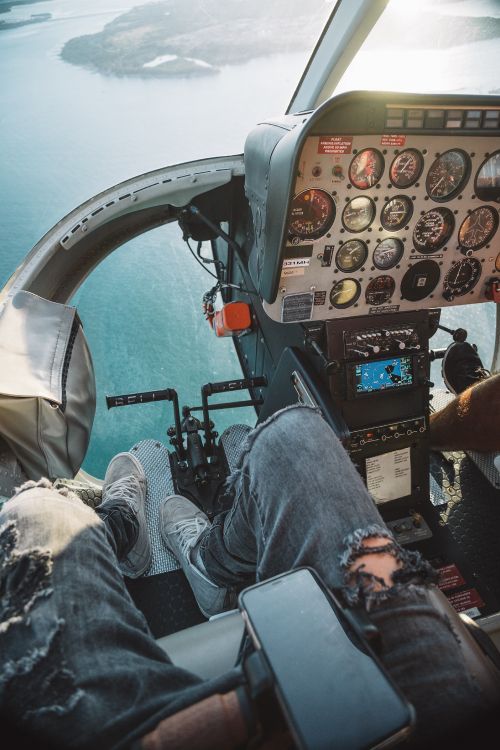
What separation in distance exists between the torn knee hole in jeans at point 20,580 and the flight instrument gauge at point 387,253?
1.44 metres

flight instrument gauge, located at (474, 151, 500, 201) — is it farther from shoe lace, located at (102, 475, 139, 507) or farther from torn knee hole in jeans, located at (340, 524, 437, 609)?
shoe lace, located at (102, 475, 139, 507)

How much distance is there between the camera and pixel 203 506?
6.61 ft

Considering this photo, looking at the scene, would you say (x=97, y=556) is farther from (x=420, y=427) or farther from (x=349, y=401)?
(x=420, y=427)

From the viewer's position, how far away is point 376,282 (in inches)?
66.5

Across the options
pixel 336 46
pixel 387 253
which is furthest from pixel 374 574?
pixel 336 46

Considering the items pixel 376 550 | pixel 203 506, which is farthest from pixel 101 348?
pixel 376 550

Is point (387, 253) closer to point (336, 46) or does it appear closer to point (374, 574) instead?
point (336, 46)

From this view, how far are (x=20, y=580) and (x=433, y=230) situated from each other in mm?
1645

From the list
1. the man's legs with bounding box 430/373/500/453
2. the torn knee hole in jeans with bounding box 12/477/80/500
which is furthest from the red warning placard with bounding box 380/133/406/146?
the torn knee hole in jeans with bounding box 12/477/80/500

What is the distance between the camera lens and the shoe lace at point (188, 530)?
1442mm

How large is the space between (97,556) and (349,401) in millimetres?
1077

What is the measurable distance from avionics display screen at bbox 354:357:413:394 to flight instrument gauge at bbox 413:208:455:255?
437 mm

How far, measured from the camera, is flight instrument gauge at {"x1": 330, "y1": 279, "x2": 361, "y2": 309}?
1.67 meters

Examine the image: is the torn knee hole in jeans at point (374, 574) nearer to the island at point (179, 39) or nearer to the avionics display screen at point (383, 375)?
the avionics display screen at point (383, 375)
